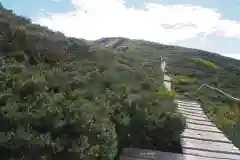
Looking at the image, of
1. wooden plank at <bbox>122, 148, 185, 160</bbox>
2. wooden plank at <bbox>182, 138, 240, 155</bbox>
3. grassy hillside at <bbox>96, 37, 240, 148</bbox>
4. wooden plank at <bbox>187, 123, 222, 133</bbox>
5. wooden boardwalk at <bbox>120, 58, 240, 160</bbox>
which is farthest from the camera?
grassy hillside at <bbox>96, 37, 240, 148</bbox>

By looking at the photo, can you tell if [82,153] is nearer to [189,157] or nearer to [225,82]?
[189,157]

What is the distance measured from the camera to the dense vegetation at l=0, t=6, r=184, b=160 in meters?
3.02

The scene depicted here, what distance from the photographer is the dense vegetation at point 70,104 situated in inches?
119

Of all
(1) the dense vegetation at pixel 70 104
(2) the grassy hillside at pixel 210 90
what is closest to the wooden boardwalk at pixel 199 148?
(1) the dense vegetation at pixel 70 104

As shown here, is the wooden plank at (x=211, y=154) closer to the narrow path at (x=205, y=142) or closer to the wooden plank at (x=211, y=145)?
the narrow path at (x=205, y=142)

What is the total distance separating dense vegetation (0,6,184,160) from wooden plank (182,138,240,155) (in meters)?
0.28

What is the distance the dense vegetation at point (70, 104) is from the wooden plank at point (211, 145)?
283 millimetres

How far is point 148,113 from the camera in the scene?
17.6 ft

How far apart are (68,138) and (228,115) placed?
7283mm

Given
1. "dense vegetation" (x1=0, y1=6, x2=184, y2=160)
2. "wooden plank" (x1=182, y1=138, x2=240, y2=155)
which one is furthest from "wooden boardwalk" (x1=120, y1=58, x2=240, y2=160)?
"dense vegetation" (x1=0, y1=6, x2=184, y2=160)

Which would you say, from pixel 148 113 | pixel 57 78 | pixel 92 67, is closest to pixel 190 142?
pixel 148 113

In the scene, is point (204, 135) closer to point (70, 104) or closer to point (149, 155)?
point (149, 155)

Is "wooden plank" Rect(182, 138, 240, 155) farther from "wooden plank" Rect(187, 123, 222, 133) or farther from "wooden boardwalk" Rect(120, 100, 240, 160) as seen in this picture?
"wooden plank" Rect(187, 123, 222, 133)

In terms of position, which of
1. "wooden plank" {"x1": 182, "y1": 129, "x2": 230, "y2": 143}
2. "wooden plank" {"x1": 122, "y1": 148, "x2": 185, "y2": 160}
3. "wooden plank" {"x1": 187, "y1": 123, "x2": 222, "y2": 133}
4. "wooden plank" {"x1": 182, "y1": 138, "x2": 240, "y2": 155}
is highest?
"wooden plank" {"x1": 187, "y1": 123, "x2": 222, "y2": 133}
